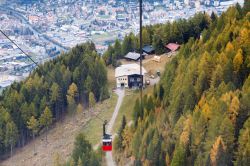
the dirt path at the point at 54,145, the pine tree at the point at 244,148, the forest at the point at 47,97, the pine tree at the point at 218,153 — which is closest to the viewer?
the pine tree at the point at 244,148

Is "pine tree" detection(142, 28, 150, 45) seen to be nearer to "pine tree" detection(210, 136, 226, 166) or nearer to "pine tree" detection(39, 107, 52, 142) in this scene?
"pine tree" detection(39, 107, 52, 142)

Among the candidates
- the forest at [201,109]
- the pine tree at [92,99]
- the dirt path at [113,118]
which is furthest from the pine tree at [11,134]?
the forest at [201,109]

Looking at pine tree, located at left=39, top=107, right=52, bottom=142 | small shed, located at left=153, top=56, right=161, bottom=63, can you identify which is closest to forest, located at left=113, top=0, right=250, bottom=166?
small shed, located at left=153, top=56, right=161, bottom=63

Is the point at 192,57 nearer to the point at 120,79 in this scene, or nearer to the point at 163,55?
the point at 120,79

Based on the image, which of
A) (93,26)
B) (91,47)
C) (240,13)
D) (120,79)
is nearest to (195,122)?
(240,13)

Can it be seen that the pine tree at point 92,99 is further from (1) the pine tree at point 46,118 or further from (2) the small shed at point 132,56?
(2) the small shed at point 132,56

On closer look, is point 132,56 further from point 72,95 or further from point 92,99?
point 92,99
